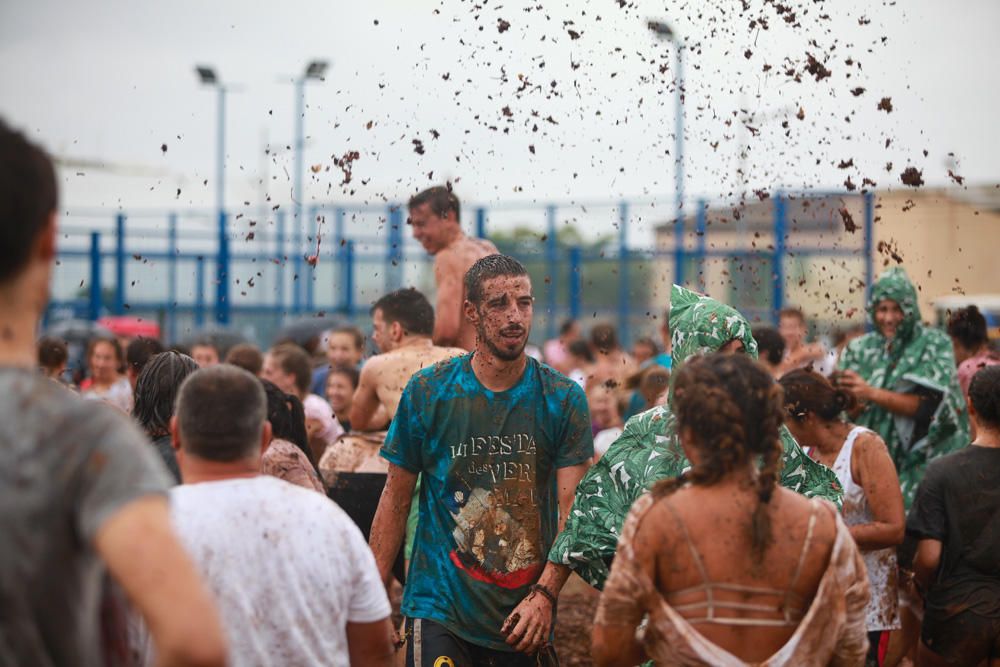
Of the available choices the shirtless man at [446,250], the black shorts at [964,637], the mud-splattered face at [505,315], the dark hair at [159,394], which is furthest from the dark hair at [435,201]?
the black shorts at [964,637]

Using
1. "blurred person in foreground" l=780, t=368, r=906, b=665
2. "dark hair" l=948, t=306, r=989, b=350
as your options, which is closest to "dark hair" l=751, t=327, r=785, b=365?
"dark hair" l=948, t=306, r=989, b=350

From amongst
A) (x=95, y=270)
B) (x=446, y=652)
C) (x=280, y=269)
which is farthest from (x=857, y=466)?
(x=280, y=269)

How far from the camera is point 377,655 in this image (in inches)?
127

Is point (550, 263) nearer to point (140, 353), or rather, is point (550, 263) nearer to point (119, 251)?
point (119, 251)

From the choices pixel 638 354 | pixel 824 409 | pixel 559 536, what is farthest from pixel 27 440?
pixel 638 354

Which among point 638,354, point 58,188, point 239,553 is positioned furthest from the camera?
point 638,354

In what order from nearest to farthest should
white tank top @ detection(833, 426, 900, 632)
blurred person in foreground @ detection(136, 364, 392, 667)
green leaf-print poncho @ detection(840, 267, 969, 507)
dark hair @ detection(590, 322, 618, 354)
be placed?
blurred person in foreground @ detection(136, 364, 392, 667) → white tank top @ detection(833, 426, 900, 632) → green leaf-print poncho @ detection(840, 267, 969, 507) → dark hair @ detection(590, 322, 618, 354)

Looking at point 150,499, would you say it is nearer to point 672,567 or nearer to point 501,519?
point 672,567

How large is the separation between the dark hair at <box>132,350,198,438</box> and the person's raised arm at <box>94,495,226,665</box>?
262cm

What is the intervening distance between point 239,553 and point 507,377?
6.34 ft

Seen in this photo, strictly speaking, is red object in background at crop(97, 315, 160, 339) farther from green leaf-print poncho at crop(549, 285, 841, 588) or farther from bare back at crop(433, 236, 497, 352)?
green leaf-print poncho at crop(549, 285, 841, 588)

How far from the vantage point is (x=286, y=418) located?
5.06 meters

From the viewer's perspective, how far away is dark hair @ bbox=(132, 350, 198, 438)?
458cm

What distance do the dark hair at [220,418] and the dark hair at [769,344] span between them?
502 centimetres
